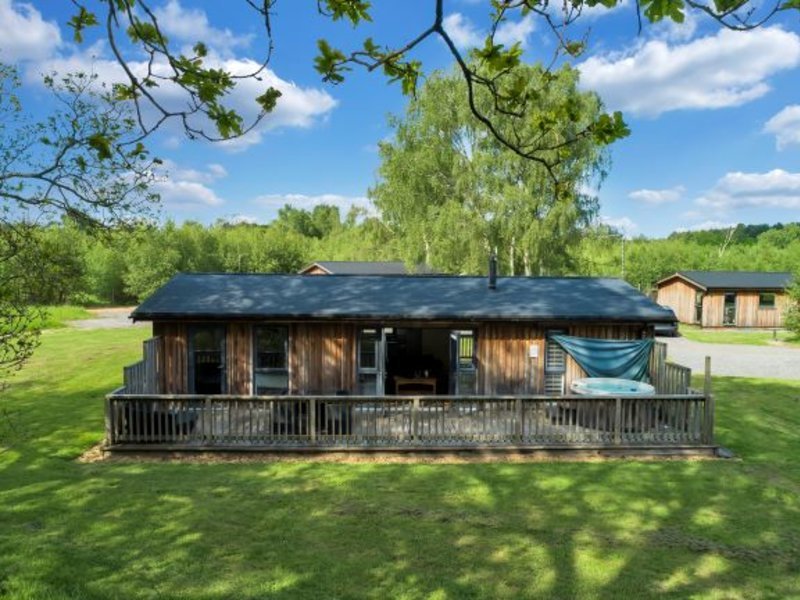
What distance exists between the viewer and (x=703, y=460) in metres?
10.3

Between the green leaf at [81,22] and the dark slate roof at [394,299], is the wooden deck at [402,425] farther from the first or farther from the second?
the green leaf at [81,22]

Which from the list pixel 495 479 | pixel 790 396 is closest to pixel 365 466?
pixel 495 479

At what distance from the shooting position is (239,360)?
13148 millimetres

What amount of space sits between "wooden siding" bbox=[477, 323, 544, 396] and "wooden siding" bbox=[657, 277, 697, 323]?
24.3 m

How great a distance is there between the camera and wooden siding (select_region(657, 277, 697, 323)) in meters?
35.0

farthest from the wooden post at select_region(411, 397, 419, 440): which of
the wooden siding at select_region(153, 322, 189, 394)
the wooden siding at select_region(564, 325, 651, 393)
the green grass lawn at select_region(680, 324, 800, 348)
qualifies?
A: the green grass lawn at select_region(680, 324, 800, 348)

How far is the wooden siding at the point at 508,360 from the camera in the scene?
13.4 metres

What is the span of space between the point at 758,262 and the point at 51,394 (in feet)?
182

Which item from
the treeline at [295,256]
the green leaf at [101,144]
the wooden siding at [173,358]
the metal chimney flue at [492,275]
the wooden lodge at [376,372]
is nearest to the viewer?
the green leaf at [101,144]

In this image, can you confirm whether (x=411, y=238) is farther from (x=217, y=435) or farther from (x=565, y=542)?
(x=565, y=542)

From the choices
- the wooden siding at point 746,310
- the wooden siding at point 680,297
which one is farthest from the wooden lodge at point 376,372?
the wooden siding at point 680,297

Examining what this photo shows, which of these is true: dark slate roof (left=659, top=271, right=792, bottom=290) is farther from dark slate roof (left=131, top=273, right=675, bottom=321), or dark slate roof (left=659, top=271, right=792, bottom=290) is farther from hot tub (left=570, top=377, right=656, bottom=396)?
hot tub (left=570, top=377, right=656, bottom=396)

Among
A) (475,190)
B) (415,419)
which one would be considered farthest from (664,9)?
(475,190)

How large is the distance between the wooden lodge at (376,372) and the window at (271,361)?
3 centimetres
